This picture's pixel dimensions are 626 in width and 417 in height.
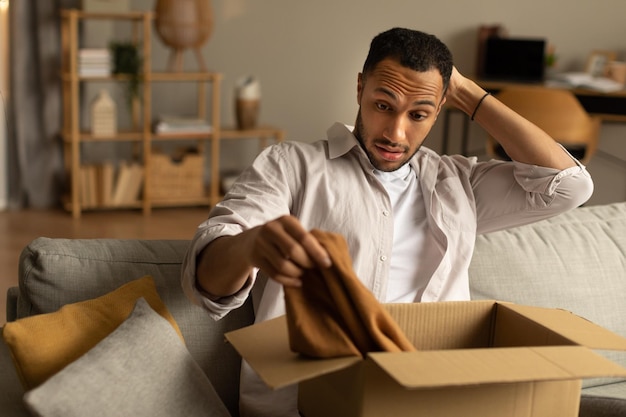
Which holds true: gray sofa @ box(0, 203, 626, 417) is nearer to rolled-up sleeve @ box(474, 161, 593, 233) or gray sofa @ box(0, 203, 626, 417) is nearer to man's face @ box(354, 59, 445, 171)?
rolled-up sleeve @ box(474, 161, 593, 233)

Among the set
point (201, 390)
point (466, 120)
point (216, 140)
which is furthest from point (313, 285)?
point (466, 120)

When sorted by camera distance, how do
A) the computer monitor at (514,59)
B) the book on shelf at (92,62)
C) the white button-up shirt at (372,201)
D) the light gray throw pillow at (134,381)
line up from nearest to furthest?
the light gray throw pillow at (134,381), the white button-up shirt at (372,201), the book on shelf at (92,62), the computer monitor at (514,59)

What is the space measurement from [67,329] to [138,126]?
3699 millimetres

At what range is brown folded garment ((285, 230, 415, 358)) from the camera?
3.88ft

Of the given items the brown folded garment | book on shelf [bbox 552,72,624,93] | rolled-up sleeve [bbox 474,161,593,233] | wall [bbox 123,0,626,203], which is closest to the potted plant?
wall [bbox 123,0,626,203]

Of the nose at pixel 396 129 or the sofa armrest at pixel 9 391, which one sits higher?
the nose at pixel 396 129

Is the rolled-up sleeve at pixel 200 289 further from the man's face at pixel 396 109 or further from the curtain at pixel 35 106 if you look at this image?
the curtain at pixel 35 106

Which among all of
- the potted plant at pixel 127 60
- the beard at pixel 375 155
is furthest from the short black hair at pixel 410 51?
the potted plant at pixel 127 60

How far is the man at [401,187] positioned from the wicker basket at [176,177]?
3.17m

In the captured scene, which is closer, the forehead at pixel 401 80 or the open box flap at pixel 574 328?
the open box flap at pixel 574 328

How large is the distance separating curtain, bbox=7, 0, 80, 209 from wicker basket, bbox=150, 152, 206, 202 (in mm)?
567

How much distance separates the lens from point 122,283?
5.54 ft

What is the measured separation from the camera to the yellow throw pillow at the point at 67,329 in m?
1.40

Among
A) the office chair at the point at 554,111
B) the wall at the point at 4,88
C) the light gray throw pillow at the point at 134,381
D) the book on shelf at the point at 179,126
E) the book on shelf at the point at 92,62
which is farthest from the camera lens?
the book on shelf at the point at 179,126
